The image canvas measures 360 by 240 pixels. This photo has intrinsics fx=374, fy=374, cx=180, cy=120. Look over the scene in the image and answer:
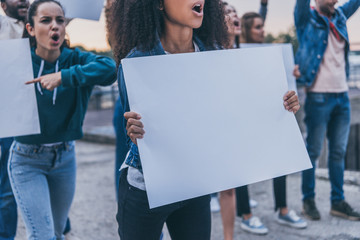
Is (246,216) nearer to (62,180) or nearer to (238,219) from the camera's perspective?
(238,219)

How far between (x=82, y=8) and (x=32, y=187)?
3.19ft

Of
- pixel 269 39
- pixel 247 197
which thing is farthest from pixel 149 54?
pixel 269 39

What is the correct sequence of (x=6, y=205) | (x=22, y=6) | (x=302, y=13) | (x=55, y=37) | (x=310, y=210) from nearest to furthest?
(x=55, y=37)
(x=22, y=6)
(x=6, y=205)
(x=302, y=13)
(x=310, y=210)

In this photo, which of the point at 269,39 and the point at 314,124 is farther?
the point at 269,39

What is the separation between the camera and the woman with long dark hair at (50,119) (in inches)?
72.4

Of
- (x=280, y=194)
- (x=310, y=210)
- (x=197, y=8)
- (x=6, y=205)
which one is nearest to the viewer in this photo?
(x=197, y=8)

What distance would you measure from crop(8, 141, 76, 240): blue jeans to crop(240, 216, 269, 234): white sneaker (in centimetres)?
157

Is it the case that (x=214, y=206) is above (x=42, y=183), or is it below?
below

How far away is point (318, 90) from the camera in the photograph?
10.5ft

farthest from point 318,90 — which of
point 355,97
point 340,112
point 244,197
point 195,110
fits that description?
point 355,97

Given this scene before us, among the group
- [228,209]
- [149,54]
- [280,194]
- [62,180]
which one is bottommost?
[280,194]

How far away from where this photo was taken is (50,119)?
6.51 feet

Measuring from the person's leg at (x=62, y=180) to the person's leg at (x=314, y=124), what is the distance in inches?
82.2

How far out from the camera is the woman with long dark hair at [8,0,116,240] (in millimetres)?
1838
